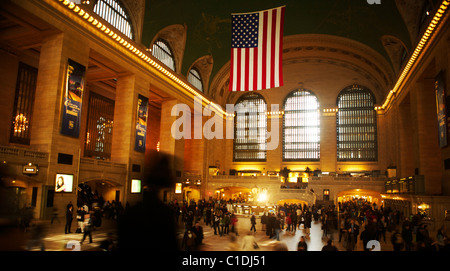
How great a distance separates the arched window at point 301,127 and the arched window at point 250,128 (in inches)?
113

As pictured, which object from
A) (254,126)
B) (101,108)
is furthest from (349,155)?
(101,108)

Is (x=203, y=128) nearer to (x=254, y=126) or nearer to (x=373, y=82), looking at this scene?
(x=254, y=126)

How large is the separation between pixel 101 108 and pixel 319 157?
2553 cm

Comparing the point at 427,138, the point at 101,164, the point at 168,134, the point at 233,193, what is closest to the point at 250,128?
the point at 233,193

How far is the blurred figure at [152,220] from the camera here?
8.61 feet

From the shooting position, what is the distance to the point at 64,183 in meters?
16.0

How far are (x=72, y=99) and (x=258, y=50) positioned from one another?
1007 cm

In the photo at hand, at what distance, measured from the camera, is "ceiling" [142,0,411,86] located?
23.6 meters

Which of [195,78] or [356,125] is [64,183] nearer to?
[195,78]

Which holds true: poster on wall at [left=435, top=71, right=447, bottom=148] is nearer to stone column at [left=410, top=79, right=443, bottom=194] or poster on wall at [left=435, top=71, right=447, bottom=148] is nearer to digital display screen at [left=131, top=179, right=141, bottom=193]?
stone column at [left=410, top=79, right=443, bottom=194]

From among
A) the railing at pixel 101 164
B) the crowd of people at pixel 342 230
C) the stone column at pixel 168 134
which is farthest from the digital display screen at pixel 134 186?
the stone column at pixel 168 134
